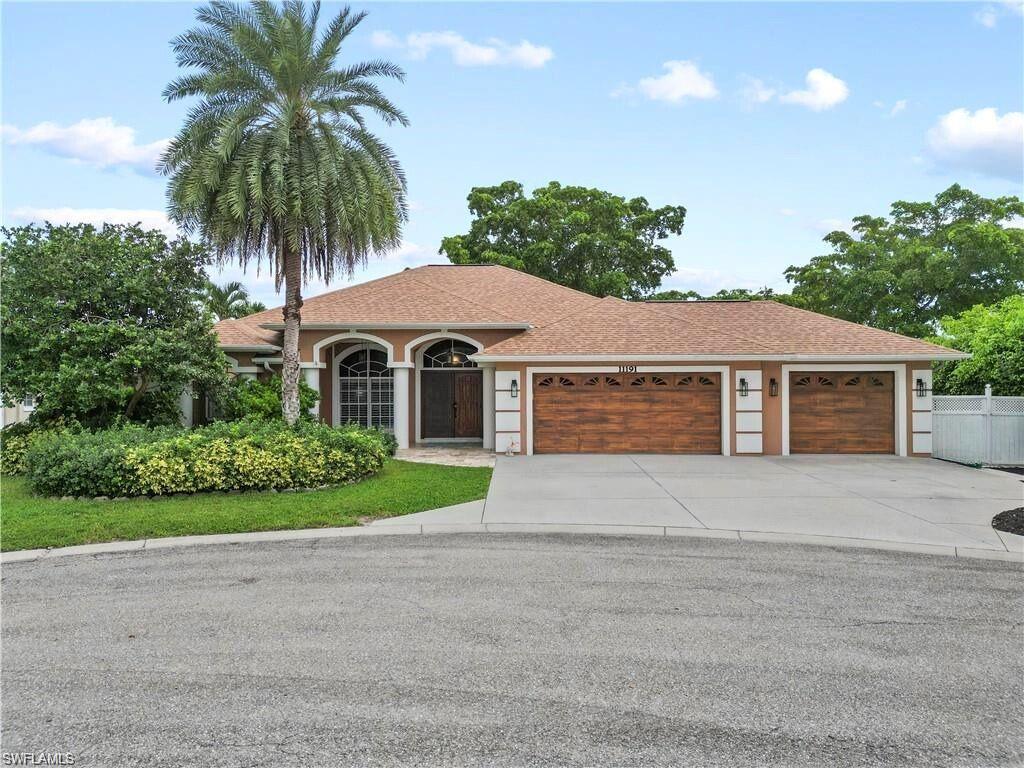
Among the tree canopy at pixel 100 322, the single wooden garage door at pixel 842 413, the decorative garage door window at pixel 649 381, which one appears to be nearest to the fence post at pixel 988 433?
the single wooden garage door at pixel 842 413

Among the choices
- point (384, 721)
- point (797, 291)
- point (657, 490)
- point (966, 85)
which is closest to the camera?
point (384, 721)

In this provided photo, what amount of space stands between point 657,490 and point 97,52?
1225cm

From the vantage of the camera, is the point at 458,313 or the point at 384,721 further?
the point at 458,313

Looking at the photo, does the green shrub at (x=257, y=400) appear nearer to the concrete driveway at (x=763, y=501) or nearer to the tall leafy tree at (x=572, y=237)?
the concrete driveway at (x=763, y=501)

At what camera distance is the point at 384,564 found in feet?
20.8

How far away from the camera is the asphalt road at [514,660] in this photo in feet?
10.3

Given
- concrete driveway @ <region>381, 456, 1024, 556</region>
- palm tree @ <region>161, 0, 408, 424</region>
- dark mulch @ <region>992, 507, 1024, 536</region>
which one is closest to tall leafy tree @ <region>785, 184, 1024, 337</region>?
concrete driveway @ <region>381, 456, 1024, 556</region>

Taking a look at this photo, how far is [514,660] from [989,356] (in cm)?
1781

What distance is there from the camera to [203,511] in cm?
848

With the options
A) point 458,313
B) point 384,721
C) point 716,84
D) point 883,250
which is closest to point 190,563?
point 384,721

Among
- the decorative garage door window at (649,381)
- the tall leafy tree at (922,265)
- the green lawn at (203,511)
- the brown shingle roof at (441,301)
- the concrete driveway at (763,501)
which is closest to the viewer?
the green lawn at (203,511)

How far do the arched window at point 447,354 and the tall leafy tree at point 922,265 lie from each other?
21624 millimetres

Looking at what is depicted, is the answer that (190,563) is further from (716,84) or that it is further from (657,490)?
(716,84)

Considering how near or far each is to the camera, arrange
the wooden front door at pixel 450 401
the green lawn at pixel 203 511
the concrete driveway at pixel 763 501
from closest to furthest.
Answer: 1. the green lawn at pixel 203 511
2. the concrete driveway at pixel 763 501
3. the wooden front door at pixel 450 401
